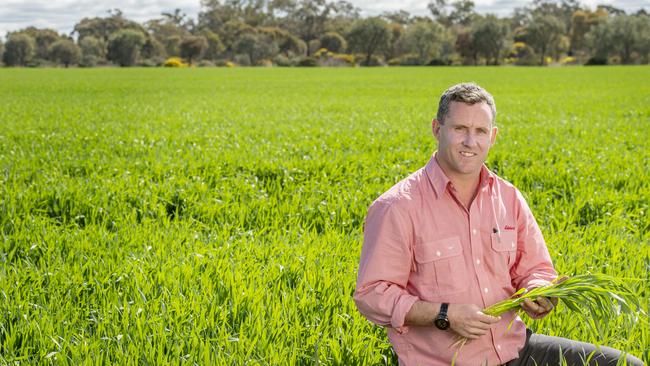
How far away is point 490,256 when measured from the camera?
10.8ft

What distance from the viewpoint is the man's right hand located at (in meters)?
2.90

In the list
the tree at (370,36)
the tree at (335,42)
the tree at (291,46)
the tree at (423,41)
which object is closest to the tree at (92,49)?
the tree at (291,46)

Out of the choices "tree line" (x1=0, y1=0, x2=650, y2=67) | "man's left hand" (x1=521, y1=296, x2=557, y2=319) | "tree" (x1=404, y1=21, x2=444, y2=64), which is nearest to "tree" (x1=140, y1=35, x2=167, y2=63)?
"tree line" (x1=0, y1=0, x2=650, y2=67)

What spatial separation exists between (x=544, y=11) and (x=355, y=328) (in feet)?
659

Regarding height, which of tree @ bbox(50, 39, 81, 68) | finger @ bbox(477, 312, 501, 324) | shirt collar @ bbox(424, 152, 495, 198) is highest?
shirt collar @ bbox(424, 152, 495, 198)

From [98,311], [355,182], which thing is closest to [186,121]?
[355,182]

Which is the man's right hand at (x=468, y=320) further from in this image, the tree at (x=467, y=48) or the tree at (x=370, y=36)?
the tree at (x=370, y=36)

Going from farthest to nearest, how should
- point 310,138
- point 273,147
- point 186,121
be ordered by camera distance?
point 186,121
point 310,138
point 273,147

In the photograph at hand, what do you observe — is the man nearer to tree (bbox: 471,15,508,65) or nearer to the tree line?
the tree line

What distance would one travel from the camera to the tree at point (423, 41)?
130m

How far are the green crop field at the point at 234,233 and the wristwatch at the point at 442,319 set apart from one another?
0.80 meters

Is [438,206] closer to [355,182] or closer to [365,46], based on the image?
[355,182]

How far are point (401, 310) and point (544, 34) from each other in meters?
133

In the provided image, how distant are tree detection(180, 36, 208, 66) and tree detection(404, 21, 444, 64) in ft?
138
